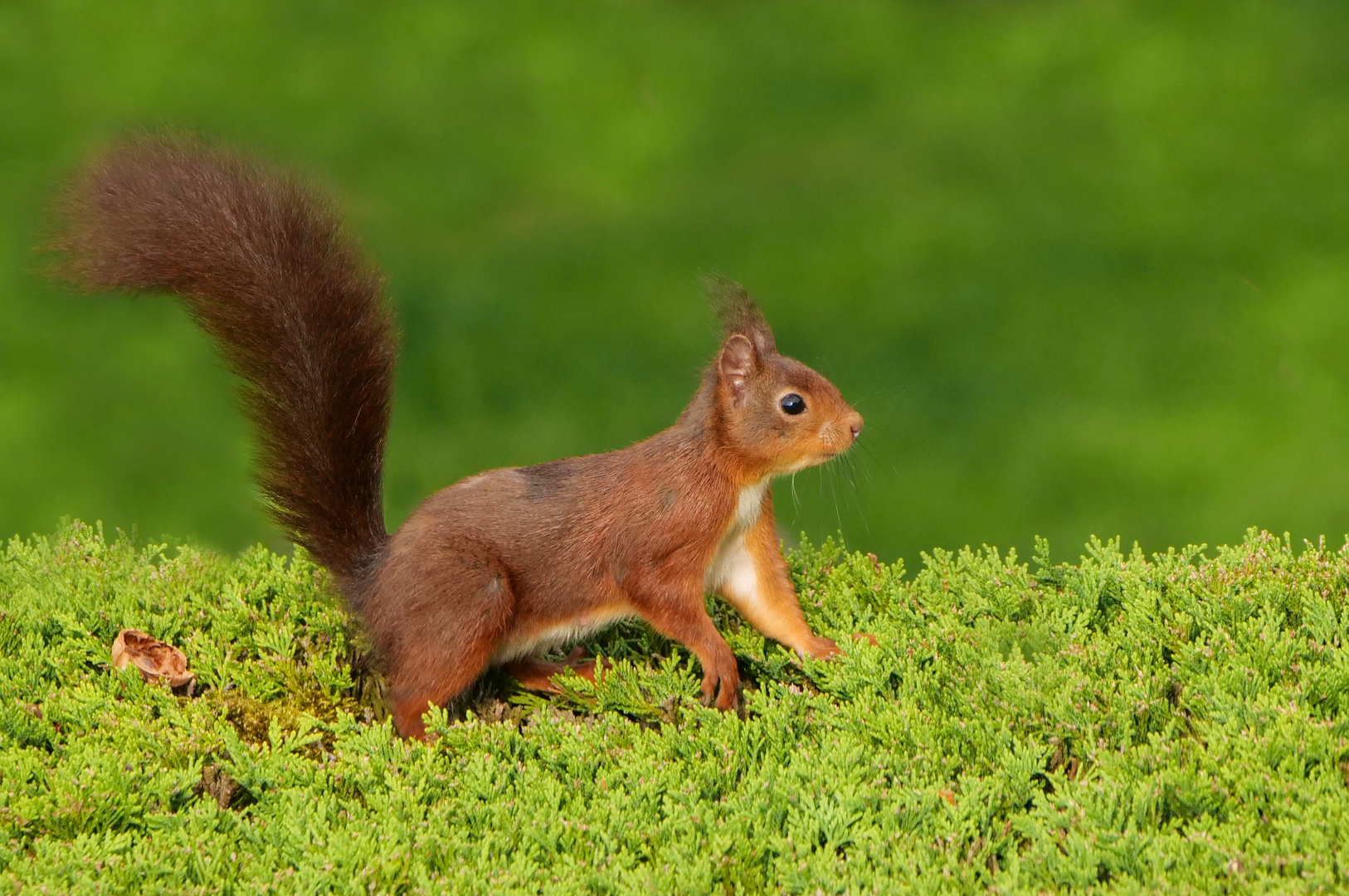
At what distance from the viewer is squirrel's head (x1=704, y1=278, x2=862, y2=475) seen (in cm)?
256

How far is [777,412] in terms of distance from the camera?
2.57 metres

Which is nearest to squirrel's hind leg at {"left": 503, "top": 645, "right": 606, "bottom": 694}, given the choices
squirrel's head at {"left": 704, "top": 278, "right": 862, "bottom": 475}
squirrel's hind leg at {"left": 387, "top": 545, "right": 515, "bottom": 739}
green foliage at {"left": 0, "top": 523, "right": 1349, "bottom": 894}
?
green foliage at {"left": 0, "top": 523, "right": 1349, "bottom": 894}

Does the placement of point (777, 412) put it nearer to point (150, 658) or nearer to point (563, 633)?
point (563, 633)

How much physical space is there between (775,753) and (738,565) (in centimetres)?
49

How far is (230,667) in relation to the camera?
9.49 ft

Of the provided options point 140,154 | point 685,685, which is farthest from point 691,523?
point 140,154

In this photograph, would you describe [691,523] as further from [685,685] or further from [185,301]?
[185,301]

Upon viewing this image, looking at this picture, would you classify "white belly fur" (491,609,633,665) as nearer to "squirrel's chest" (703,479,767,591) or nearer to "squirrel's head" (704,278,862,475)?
"squirrel's chest" (703,479,767,591)

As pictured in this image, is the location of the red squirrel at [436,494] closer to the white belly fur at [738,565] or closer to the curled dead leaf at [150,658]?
the white belly fur at [738,565]

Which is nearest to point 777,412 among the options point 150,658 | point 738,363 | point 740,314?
point 738,363

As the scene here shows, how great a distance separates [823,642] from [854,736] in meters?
0.44

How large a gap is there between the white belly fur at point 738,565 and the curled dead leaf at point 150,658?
1089mm

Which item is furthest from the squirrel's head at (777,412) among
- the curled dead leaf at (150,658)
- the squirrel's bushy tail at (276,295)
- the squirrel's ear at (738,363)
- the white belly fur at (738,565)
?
the curled dead leaf at (150,658)

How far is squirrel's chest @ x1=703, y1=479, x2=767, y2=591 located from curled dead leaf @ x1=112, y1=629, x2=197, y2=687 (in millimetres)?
1090
